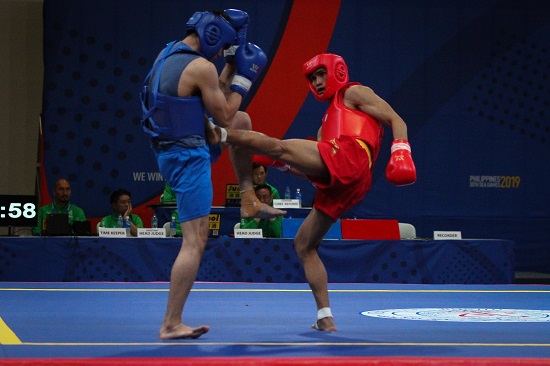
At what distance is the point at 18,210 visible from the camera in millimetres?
8930

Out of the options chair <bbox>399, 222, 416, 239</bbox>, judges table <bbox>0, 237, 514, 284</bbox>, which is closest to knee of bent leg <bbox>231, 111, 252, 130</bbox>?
judges table <bbox>0, 237, 514, 284</bbox>

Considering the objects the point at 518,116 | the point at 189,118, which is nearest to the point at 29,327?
the point at 189,118

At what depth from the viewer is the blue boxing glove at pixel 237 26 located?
494cm

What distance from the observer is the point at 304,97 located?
12039 mm

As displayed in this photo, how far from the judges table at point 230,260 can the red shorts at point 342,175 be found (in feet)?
12.3

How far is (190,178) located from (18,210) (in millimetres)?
4778

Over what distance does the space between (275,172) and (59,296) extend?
536 centimetres

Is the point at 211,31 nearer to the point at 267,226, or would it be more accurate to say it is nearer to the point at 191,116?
the point at 191,116

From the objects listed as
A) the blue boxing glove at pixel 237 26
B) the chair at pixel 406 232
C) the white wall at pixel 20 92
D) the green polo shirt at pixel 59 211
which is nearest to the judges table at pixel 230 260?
the chair at pixel 406 232

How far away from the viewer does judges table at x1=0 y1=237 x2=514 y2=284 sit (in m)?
8.91

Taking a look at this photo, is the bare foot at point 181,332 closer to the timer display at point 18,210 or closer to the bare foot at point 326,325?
the bare foot at point 326,325

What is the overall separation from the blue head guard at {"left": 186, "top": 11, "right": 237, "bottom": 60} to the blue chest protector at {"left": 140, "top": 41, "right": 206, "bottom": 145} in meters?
0.11

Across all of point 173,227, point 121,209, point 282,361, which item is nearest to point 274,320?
point 282,361

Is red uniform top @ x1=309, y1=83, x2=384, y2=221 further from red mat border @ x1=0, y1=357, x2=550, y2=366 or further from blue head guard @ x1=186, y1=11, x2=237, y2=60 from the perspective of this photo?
Result: red mat border @ x1=0, y1=357, x2=550, y2=366
